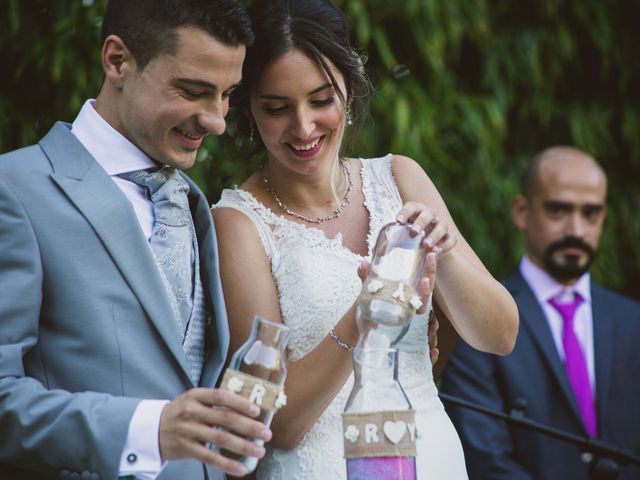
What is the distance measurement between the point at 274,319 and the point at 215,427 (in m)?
0.86

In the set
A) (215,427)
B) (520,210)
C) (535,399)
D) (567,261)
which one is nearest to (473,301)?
(215,427)

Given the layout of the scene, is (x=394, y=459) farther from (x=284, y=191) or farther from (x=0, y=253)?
(x=284, y=191)

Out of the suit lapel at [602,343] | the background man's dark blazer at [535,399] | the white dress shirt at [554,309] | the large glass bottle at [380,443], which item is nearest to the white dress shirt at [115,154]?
the large glass bottle at [380,443]

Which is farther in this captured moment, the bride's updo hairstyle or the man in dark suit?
the man in dark suit

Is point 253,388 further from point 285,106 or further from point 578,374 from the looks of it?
point 578,374

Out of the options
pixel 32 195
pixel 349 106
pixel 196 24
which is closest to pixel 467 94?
pixel 349 106

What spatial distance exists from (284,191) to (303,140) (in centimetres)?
28

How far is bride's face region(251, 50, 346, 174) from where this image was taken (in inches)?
102

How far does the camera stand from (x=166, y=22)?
223 centimetres

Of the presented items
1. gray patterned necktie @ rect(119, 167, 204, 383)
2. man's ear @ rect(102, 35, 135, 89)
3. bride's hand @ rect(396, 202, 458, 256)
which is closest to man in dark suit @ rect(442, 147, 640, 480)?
bride's hand @ rect(396, 202, 458, 256)

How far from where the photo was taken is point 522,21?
5602 mm

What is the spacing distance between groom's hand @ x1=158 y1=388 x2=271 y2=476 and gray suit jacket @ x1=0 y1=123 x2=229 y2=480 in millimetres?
159

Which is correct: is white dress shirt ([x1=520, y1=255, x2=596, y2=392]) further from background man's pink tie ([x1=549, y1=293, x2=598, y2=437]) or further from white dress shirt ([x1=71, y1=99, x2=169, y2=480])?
white dress shirt ([x1=71, y1=99, x2=169, y2=480])

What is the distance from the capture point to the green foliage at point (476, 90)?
3.88 meters
